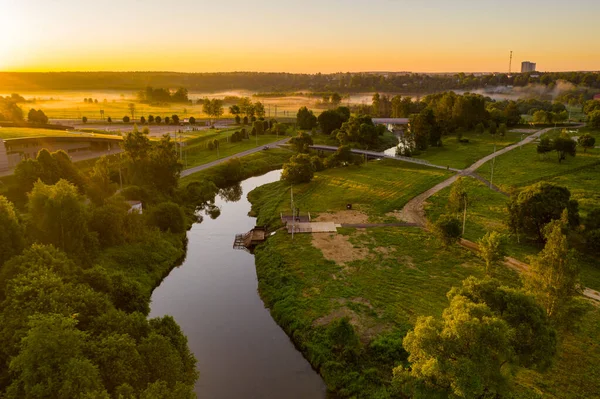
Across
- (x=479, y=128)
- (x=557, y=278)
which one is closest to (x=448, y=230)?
(x=557, y=278)

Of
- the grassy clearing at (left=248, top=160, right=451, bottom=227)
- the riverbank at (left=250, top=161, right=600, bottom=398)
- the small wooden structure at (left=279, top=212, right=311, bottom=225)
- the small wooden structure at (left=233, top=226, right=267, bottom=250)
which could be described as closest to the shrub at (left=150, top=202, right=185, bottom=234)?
the small wooden structure at (left=233, top=226, right=267, bottom=250)

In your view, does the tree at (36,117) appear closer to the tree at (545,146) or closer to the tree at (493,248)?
the tree at (493,248)

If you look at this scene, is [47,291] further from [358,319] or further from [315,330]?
[358,319]

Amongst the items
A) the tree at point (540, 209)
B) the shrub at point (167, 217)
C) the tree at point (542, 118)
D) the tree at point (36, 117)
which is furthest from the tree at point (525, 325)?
the tree at point (542, 118)

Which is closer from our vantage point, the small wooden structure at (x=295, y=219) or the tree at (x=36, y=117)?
the small wooden structure at (x=295, y=219)

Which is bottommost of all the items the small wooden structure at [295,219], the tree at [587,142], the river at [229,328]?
the river at [229,328]

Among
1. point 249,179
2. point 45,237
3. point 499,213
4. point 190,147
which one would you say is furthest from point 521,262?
point 190,147

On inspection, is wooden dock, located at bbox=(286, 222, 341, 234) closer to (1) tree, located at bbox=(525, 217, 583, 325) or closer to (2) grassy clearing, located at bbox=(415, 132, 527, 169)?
(1) tree, located at bbox=(525, 217, 583, 325)
